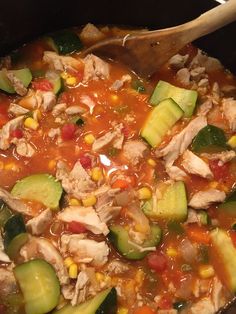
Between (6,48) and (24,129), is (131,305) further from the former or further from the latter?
(6,48)

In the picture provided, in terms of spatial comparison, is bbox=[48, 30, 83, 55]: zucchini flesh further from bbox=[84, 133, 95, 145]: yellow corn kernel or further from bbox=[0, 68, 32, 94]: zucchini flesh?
bbox=[84, 133, 95, 145]: yellow corn kernel

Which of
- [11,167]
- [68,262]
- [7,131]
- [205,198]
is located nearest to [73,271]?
[68,262]

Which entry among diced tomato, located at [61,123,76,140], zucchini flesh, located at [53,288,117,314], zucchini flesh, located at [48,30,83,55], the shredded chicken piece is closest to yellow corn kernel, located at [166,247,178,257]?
zucchini flesh, located at [53,288,117,314]

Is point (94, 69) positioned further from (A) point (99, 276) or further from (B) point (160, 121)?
(A) point (99, 276)

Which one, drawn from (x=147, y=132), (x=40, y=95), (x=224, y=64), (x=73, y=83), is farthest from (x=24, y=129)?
A: (x=224, y=64)

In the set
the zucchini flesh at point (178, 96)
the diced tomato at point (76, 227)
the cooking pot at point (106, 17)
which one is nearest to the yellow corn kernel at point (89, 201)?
the diced tomato at point (76, 227)
